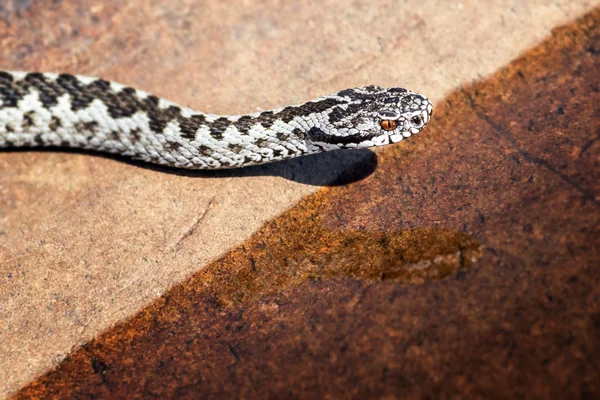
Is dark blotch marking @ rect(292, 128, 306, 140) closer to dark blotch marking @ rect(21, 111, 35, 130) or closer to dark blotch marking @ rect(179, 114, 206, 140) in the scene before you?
dark blotch marking @ rect(179, 114, 206, 140)

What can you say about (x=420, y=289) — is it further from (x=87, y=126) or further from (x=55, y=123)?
(x=55, y=123)

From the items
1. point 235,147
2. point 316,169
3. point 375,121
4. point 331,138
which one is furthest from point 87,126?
point 375,121

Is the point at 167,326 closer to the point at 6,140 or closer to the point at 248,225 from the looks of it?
the point at 248,225

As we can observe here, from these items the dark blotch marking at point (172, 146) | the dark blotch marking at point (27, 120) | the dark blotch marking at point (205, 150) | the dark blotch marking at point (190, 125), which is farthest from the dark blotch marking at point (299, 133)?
the dark blotch marking at point (27, 120)

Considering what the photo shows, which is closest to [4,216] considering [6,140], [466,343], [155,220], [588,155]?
[6,140]

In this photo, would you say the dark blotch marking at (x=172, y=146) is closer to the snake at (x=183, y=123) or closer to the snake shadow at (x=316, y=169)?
the snake at (x=183, y=123)
